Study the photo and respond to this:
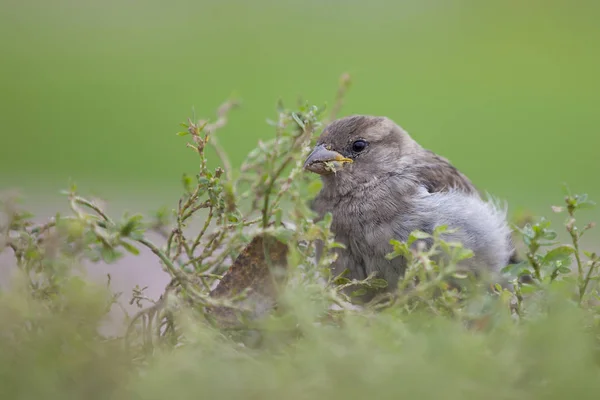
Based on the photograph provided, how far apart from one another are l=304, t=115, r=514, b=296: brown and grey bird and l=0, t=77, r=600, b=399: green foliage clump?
39.5 inches

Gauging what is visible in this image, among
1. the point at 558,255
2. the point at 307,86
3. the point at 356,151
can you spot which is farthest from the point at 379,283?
the point at 307,86

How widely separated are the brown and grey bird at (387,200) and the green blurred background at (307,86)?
5.24 metres

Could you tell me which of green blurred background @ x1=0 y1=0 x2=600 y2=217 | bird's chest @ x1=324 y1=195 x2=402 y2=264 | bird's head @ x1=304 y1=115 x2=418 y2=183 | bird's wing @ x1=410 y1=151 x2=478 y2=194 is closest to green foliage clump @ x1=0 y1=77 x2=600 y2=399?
bird's chest @ x1=324 y1=195 x2=402 y2=264

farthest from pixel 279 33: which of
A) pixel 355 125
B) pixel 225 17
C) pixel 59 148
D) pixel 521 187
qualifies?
pixel 355 125

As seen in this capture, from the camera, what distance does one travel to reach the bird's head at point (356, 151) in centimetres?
351

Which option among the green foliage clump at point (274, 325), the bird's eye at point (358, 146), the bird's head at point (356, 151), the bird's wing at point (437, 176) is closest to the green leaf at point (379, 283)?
the green foliage clump at point (274, 325)

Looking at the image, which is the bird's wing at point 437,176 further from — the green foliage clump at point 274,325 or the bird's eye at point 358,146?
the green foliage clump at point 274,325

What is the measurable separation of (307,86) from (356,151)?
7995mm

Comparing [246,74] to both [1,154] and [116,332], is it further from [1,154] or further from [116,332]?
[116,332]

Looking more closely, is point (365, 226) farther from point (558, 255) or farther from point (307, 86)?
point (307, 86)

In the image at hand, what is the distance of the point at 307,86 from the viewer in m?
11.5

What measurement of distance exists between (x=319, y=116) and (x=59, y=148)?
908cm

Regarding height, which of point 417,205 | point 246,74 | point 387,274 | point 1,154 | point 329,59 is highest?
point 329,59

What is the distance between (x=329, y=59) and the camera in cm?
1299
